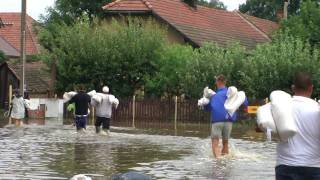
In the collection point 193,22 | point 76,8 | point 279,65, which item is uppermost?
point 76,8

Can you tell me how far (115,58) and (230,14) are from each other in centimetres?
2299

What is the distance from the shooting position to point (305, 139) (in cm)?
695

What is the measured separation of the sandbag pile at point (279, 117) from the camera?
6.83 meters

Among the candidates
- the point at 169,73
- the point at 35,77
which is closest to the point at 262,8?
the point at 35,77

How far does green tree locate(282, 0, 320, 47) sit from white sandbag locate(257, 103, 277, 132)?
3798 centimetres

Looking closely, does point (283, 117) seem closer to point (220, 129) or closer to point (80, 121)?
point (220, 129)

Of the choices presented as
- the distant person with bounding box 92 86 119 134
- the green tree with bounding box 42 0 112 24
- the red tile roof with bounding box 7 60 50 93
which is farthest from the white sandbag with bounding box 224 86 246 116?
the green tree with bounding box 42 0 112 24

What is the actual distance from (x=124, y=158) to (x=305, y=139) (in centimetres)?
967

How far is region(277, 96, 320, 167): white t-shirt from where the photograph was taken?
6.94 m

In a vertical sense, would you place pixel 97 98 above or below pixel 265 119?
below

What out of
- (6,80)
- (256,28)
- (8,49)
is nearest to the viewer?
(6,80)

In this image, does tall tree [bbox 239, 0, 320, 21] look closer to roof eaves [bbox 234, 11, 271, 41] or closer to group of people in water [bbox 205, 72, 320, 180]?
roof eaves [bbox 234, 11, 271, 41]

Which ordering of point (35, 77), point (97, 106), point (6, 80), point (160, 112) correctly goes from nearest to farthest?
point (97, 106) → point (160, 112) → point (6, 80) → point (35, 77)

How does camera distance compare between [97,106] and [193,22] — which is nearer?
[97,106]
